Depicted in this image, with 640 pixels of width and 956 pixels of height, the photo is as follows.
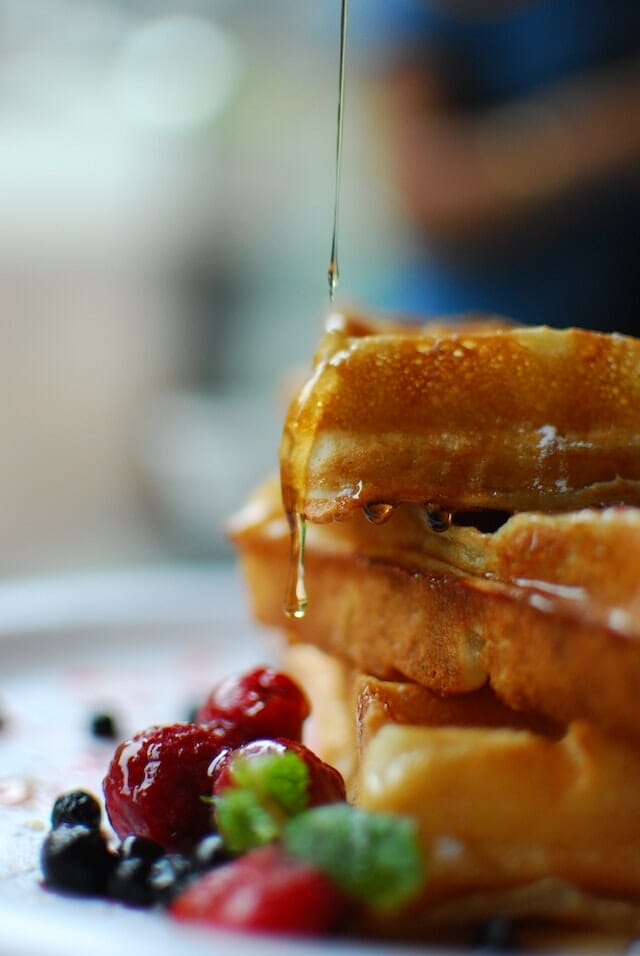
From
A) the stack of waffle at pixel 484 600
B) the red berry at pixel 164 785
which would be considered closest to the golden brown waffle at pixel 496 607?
the stack of waffle at pixel 484 600

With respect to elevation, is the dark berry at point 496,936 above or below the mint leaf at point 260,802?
below

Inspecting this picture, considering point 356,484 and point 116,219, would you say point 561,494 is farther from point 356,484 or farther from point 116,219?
point 116,219

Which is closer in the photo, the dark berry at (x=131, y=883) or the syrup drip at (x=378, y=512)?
the dark berry at (x=131, y=883)

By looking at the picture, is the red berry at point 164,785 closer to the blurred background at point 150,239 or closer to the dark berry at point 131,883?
the dark berry at point 131,883

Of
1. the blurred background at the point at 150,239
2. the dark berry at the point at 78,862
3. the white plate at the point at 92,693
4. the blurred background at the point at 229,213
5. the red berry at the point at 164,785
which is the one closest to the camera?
the white plate at the point at 92,693

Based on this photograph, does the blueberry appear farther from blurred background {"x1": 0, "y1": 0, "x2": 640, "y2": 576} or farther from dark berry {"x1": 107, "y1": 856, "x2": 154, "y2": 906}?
blurred background {"x1": 0, "y1": 0, "x2": 640, "y2": 576}

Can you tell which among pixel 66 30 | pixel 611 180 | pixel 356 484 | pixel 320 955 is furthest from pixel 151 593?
pixel 66 30
